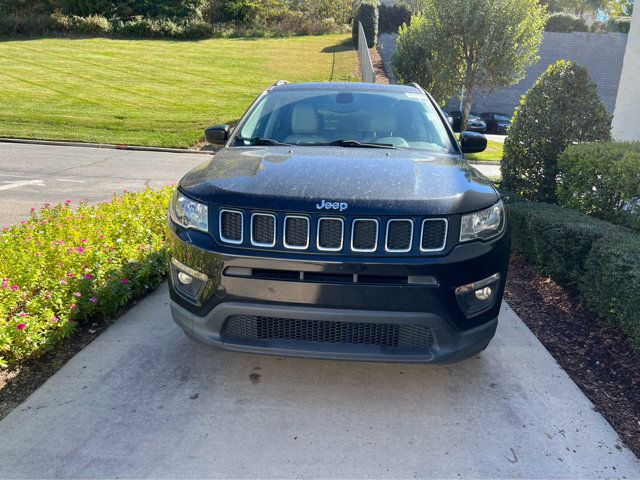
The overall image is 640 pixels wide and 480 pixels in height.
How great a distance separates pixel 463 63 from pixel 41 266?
54.9 ft

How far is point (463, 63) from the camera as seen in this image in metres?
17.5

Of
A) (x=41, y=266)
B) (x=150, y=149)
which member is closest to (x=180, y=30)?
(x=150, y=149)

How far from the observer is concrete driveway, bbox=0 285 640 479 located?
241 cm

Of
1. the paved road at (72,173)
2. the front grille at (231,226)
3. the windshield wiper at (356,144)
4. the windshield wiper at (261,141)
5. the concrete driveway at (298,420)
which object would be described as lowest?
the paved road at (72,173)

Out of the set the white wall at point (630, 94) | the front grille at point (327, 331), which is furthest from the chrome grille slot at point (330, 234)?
the white wall at point (630, 94)

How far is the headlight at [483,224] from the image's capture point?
264 cm

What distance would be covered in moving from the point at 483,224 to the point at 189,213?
Result: 1613 millimetres

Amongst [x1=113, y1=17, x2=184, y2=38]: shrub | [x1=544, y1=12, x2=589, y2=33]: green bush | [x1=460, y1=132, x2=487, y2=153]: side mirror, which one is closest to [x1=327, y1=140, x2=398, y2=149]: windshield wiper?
[x1=460, y1=132, x2=487, y2=153]: side mirror

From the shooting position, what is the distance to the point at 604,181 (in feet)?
16.3

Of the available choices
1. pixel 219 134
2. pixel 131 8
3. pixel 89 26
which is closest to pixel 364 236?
pixel 219 134

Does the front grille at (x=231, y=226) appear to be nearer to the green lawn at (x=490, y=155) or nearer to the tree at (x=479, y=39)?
the green lawn at (x=490, y=155)

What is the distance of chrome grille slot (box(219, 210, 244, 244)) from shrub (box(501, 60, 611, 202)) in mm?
5076

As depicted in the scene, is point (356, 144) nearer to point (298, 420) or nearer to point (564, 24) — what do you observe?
point (298, 420)

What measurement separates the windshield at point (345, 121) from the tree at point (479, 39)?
1335cm
